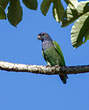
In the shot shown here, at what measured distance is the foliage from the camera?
2.73 metres

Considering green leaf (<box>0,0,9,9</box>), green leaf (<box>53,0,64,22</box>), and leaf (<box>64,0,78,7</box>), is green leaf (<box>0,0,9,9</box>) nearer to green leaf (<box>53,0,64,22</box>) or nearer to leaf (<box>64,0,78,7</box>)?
green leaf (<box>53,0,64,22</box>)

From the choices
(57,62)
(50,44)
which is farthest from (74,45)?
(50,44)

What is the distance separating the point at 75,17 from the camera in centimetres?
275

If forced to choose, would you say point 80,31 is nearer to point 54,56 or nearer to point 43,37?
point 54,56

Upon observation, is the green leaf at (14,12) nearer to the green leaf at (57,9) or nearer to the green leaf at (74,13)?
the green leaf at (57,9)

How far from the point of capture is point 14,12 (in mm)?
3279

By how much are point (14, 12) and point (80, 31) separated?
98 centimetres

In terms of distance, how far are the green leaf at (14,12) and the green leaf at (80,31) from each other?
798mm

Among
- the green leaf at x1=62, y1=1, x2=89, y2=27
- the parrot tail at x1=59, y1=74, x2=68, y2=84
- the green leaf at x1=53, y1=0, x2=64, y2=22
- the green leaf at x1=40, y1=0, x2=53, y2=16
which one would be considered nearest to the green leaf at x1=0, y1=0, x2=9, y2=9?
the green leaf at x1=40, y1=0, x2=53, y2=16

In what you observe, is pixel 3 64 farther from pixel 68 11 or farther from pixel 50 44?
pixel 50 44

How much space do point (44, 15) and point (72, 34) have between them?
2.54 feet

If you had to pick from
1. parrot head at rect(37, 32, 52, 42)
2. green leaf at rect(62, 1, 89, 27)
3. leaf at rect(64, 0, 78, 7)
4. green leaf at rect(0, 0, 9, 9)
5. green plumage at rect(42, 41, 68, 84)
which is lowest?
green leaf at rect(62, 1, 89, 27)

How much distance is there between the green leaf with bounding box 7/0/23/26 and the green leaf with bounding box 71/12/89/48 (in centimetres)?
80

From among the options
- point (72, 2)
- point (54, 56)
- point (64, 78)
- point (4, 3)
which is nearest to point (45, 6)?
point (72, 2)
